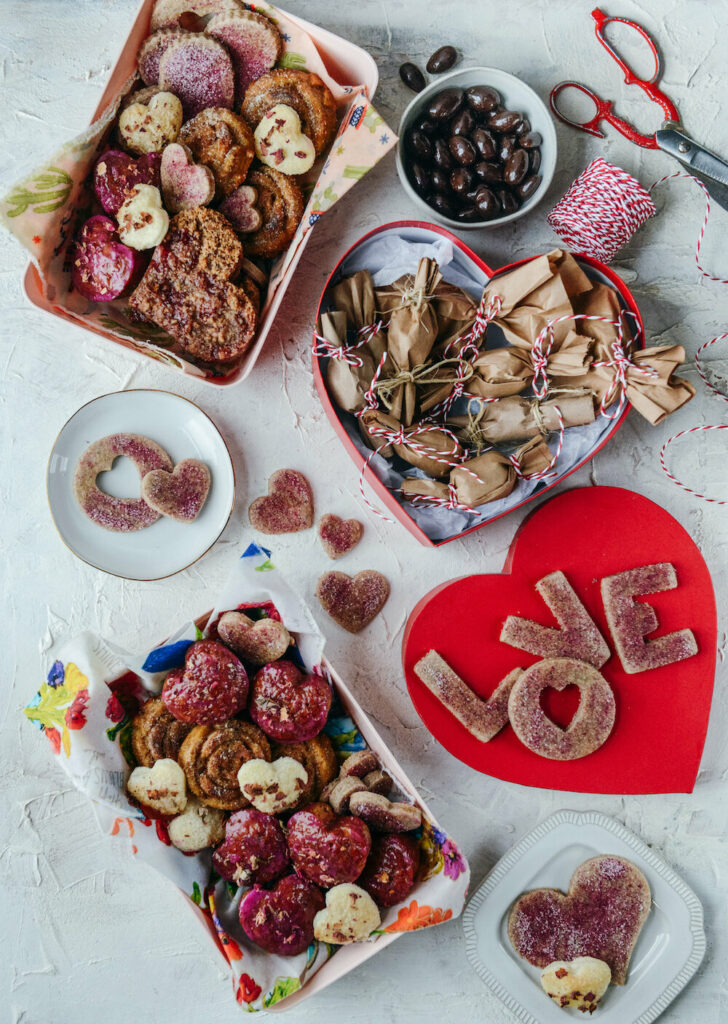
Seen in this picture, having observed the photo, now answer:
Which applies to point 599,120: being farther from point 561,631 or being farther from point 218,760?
point 218,760

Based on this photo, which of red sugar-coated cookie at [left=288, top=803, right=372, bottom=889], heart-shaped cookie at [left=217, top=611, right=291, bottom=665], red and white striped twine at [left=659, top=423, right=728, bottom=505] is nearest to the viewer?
red sugar-coated cookie at [left=288, top=803, right=372, bottom=889]

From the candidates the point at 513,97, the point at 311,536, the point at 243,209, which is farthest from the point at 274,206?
the point at 311,536

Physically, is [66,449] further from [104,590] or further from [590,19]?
[590,19]

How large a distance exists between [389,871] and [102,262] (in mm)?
1262

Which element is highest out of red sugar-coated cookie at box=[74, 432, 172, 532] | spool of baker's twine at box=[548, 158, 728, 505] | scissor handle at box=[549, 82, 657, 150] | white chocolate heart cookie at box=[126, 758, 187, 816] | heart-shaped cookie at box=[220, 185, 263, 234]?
scissor handle at box=[549, 82, 657, 150]

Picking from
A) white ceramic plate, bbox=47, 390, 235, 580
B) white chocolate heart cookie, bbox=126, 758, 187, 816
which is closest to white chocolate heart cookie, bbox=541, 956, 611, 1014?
white chocolate heart cookie, bbox=126, 758, 187, 816

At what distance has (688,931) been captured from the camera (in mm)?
1537

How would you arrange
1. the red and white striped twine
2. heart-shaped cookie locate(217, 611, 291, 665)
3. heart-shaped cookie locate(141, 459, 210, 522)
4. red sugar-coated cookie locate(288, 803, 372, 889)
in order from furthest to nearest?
the red and white striped twine < heart-shaped cookie locate(141, 459, 210, 522) < heart-shaped cookie locate(217, 611, 291, 665) < red sugar-coated cookie locate(288, 803, 372, 889)

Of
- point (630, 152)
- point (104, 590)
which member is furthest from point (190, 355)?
point (630, 152)

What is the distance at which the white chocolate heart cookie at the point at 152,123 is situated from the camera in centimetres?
138

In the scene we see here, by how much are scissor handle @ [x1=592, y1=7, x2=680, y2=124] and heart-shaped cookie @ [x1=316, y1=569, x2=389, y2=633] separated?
3.93 ft

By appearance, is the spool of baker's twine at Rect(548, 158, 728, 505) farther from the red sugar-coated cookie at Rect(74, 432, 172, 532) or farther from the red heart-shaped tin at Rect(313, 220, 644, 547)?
the red sugar-coated cookie at Rect(74, 432, 172, 532)

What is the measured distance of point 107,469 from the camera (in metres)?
1.53

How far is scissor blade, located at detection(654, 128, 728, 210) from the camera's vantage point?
150cm
